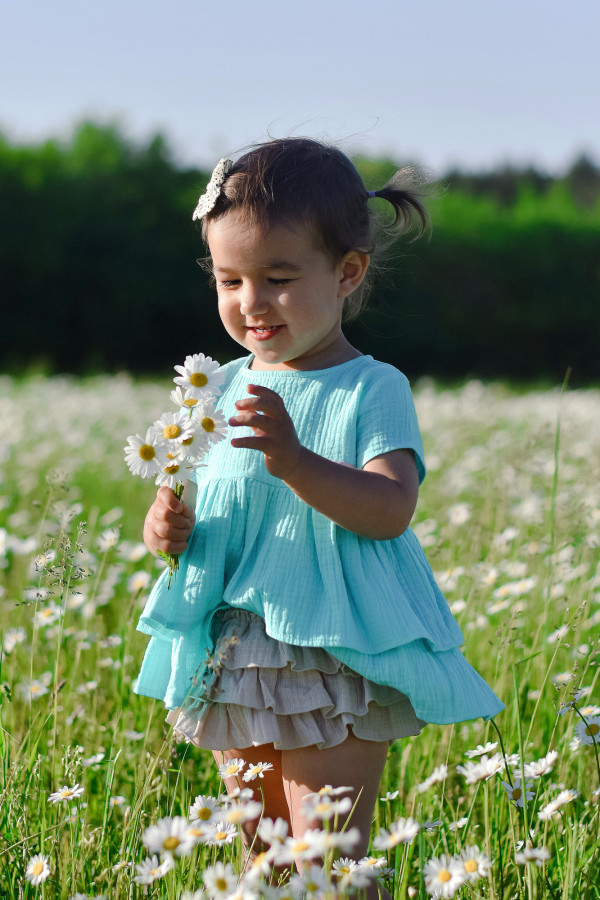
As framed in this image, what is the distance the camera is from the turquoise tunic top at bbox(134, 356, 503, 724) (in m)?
1.55

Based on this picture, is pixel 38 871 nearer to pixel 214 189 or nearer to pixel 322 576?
pixel 322 576

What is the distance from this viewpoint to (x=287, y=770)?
160cm

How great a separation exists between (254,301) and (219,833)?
2.82 feet

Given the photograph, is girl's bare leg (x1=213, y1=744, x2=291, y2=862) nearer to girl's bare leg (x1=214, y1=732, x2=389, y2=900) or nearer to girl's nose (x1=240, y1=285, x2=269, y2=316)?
girl's bare leg (x1=214, y1=732, x2=389, y2=900)

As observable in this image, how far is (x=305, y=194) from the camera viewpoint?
1647 millimetres

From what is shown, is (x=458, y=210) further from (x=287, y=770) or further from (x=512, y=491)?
(x=287, y=770)

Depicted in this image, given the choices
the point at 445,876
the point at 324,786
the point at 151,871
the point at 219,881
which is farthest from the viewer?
the point at 324,786

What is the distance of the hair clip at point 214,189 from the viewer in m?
1.70

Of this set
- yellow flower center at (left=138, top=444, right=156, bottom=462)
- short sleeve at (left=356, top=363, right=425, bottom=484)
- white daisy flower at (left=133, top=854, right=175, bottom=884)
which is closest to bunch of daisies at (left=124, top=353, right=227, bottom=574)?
yellow flower center at (left=138, top=444, right=156, bottom=462)

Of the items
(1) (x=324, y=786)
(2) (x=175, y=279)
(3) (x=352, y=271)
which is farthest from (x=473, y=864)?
(2) (x=175, y=279)

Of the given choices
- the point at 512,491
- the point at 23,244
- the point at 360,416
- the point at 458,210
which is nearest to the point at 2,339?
the point at 23,244

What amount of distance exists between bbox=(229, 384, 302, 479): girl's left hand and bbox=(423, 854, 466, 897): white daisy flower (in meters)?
0.61

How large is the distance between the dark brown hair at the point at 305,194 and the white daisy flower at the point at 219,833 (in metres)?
0.97

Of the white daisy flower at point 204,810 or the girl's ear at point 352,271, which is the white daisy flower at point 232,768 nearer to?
the white daisy flower at point 204,810
